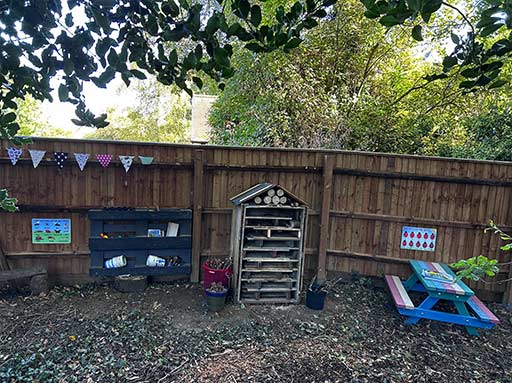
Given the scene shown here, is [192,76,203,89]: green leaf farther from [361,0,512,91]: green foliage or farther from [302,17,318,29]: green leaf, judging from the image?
[361,0,512,91]: green foliage

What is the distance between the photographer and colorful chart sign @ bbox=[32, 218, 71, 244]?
388 cm

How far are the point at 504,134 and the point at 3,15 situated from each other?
6.31 meters

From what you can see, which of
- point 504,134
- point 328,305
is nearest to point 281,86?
point 504,134

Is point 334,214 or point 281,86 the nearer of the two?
point 334,214

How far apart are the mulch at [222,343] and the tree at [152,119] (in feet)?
41.5

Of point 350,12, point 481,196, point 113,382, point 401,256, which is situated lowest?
point 113,382

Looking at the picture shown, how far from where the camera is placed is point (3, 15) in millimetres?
702

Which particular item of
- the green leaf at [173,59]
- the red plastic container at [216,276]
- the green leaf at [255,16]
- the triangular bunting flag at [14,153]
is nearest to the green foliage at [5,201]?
the green leaf at [173,59]

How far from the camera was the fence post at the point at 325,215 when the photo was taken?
4.27m

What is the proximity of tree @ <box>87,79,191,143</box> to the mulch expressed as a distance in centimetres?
1266

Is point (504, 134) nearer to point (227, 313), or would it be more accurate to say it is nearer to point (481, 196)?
point (481, 196)

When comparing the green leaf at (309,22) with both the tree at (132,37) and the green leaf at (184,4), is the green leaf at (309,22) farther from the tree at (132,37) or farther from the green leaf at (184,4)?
the green leaf at (184,4)

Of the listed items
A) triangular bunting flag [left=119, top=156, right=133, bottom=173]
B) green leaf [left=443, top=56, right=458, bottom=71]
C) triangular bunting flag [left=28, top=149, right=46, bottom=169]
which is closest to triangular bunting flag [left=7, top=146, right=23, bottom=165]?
triangular bunting flag [left=28, top=149, right=46, bottom=169]

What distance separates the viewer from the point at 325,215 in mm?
4344
